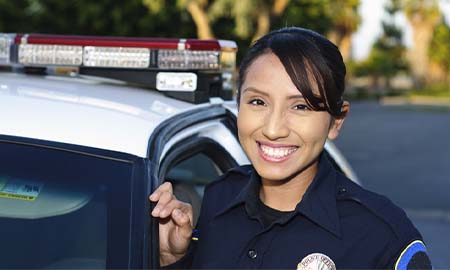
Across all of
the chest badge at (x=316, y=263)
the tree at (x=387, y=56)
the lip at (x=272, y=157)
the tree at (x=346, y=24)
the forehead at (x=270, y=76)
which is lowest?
the tree at (x=387, y=56)

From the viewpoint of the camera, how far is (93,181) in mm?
1657

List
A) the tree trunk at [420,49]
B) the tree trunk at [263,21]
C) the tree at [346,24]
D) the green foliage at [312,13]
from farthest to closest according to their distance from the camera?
the tree trunk at [420,49], the tree at [346,24], the green foliage at [312,13], the tree trunk at [263,21]

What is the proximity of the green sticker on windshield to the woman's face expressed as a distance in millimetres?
502

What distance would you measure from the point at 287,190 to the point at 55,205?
1.78 ft

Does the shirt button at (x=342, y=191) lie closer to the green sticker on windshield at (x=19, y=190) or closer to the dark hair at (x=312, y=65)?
the dark hair at (x=312, y=65)

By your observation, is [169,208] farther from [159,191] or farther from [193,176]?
[193,176]

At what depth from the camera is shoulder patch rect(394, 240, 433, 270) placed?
1.52 m

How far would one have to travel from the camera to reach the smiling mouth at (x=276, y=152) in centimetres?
166

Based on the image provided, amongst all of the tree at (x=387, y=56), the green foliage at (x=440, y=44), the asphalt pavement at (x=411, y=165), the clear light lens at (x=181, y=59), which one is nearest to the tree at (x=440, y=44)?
the green foliage at (x=440, y=44)

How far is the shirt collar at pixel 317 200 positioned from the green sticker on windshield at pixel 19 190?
44cm

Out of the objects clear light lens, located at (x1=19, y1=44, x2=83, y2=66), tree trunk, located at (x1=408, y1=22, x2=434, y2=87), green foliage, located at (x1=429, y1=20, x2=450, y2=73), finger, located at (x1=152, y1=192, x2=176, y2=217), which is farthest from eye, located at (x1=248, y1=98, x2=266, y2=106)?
green foliage, located at (x1=429, y1=20, x2=450, y2=73)

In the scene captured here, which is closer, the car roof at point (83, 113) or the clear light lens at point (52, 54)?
the car roof at point (83, 113)

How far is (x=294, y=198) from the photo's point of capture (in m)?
1.71

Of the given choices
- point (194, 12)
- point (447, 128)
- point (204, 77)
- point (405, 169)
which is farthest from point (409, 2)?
point (204, 77)
